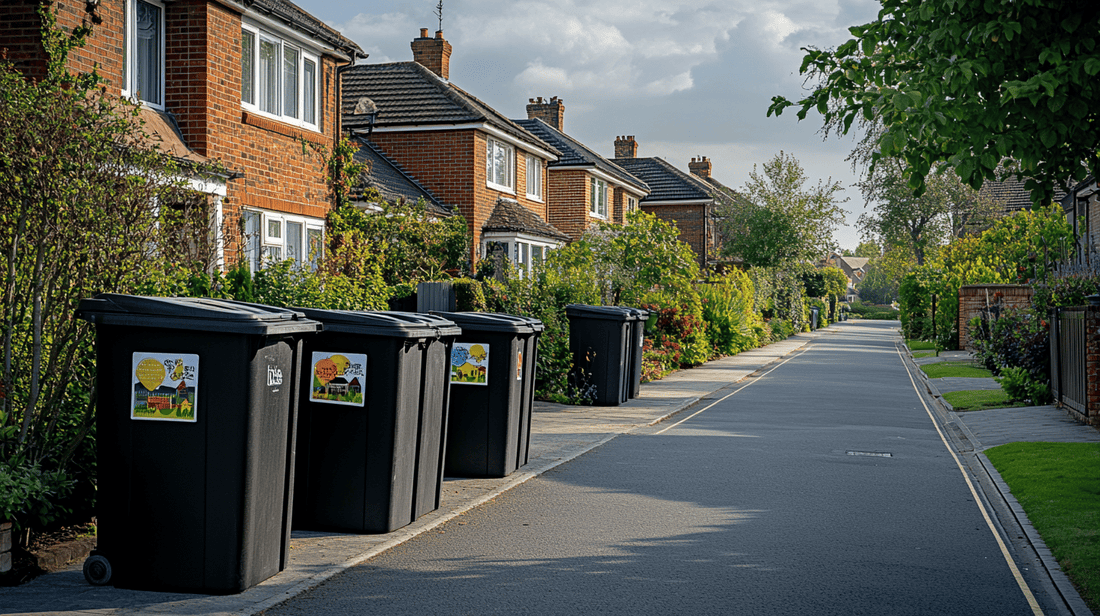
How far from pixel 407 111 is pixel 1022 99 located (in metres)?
24.1

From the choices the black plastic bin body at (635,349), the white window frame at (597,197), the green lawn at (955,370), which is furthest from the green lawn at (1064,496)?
the white window frame at (597,197)

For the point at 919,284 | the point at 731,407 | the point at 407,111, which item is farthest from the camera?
the point at 919,284

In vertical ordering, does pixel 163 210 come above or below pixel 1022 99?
below

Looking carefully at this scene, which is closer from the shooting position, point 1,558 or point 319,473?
point 1,558

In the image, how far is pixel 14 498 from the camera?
211 inches

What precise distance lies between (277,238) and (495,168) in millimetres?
13970

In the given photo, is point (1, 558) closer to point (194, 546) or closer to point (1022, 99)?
point (194, 546)

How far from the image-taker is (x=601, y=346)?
607 inches

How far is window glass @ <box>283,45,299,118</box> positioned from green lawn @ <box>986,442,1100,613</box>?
11.4 metres

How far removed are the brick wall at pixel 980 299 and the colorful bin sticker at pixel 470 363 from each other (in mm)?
18558

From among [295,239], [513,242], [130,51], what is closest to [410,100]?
[513,242]

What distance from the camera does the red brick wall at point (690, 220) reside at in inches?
2119

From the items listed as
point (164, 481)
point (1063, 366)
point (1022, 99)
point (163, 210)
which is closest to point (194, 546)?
point (164, 481)

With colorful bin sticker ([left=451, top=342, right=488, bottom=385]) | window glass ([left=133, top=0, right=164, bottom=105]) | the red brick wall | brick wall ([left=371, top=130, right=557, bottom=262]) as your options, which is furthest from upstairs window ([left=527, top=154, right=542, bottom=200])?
colorful bin sticker ([left=451, top=342, right=488, bottom=385])
